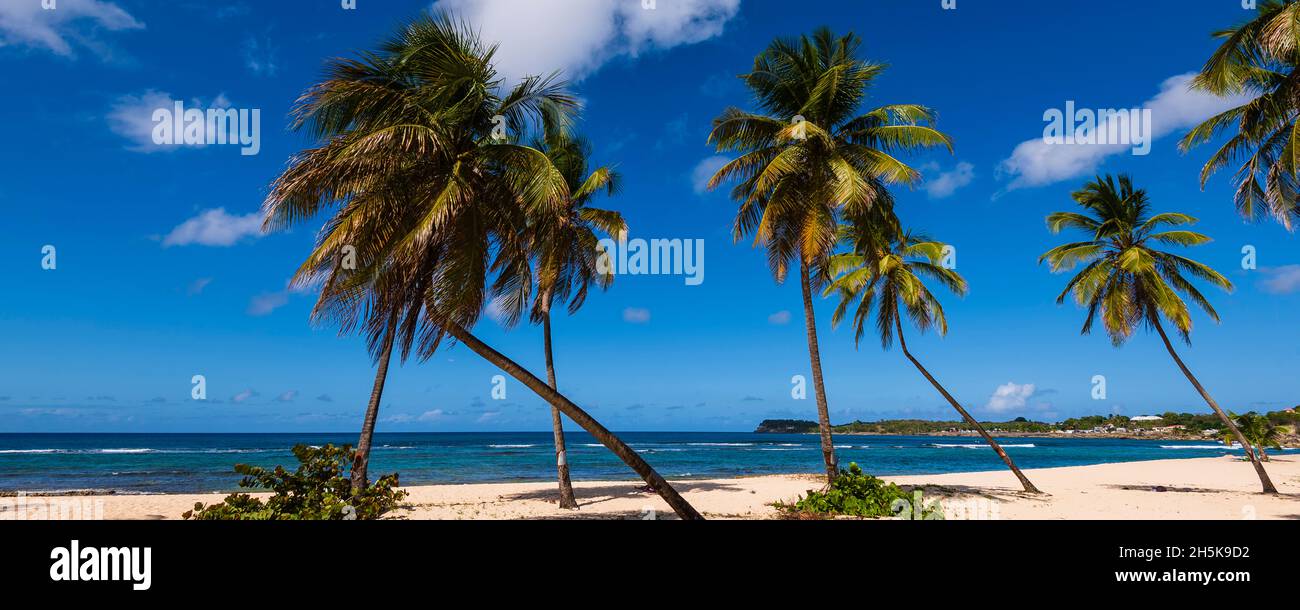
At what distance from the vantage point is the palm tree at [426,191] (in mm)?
6363

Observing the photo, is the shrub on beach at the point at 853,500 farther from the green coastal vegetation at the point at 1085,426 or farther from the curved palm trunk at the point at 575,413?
the green coastal vegetation at the point at 1085,426

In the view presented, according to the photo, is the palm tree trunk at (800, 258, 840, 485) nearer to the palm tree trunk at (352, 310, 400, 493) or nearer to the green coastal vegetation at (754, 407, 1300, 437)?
the palm tree trunk at (352, 310, 400, 493)

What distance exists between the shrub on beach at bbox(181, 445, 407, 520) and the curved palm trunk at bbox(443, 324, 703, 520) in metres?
4.27

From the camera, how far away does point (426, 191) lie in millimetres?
6988

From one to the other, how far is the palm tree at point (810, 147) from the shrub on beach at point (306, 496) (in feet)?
30.0

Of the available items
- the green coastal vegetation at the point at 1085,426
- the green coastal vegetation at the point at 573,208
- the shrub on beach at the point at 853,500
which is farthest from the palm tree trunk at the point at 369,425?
the green coastal vegetation at the point at 1085,426

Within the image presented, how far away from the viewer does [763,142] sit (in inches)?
564

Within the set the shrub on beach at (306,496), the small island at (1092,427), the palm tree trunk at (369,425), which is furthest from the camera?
the small island at (1092,427)

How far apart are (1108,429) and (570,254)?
152m

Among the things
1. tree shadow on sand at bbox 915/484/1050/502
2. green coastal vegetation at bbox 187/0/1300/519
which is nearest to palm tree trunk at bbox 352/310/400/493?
green coastal vegetation at bbox 187/0/1300/519

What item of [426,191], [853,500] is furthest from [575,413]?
[853,500]

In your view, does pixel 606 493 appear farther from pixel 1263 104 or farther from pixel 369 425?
pixel 1263 104

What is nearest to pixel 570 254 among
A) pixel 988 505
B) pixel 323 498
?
pixel 323 498

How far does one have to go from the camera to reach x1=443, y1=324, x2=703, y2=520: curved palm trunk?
5.73 metres
